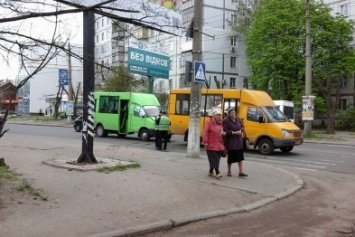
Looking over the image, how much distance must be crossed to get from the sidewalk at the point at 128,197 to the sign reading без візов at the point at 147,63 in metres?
15.7

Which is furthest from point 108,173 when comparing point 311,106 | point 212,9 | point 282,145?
point 212,9

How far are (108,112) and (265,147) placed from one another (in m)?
10.6

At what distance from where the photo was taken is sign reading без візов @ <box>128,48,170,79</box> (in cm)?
2788

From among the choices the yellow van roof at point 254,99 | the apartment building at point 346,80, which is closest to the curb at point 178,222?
the yellow van roof at point 254,99

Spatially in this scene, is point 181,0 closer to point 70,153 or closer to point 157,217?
point 70,153

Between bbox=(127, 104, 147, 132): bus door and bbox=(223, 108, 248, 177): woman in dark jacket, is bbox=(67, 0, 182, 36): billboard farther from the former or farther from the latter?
bbox=(127, 104, 147, 132): bus door

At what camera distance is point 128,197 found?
808cm

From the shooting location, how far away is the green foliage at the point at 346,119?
41.0m

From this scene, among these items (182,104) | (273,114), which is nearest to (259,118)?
(273,114)

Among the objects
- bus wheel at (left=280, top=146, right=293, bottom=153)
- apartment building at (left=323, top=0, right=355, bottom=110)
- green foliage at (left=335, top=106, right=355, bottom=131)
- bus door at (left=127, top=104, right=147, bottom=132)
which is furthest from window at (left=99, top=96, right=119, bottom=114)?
apartment building at (left=323, top=0, right=355, bottom=110)

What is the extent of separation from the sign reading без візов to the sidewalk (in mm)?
15749

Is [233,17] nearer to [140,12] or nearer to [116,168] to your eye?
[116,168]

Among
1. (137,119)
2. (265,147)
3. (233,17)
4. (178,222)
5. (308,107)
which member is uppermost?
(233,17)

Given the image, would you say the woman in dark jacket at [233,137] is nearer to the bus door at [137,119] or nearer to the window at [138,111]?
the bus door at [137,119]
